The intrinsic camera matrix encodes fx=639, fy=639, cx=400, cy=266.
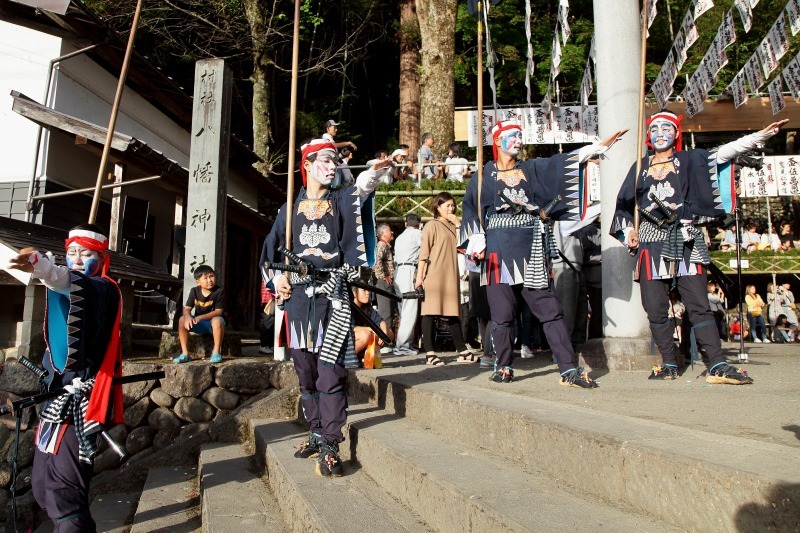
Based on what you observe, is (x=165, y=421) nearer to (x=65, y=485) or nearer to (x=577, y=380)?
(x=65, y=485)

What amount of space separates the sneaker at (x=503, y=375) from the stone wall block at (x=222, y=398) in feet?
9.58

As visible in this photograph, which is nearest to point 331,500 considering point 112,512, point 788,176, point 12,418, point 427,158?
point 112,512

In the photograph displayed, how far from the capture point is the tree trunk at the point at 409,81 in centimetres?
1708

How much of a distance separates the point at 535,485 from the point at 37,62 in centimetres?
1104

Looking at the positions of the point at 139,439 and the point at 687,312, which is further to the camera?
the point at 139,439

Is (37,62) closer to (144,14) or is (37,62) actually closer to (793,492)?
(144,14)

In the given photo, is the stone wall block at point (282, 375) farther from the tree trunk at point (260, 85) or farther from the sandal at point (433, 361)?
the tree trunk at point (260, 85)

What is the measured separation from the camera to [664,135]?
501 cm

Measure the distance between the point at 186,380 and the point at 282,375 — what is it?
3.26 ft

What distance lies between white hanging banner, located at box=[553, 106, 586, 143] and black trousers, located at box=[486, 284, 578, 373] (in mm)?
12495

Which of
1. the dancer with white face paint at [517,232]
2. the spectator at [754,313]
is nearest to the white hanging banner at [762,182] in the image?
the spectator at [754,313]

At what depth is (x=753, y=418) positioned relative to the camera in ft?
9.93

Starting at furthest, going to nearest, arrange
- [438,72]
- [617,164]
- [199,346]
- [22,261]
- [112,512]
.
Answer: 1. [438,72]
2. [199,346]
3. [617,164]
4. [112,512]
5. [22,261]

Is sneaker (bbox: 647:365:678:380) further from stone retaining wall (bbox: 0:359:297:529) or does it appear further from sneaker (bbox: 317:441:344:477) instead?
stone retaining wall (bbox: 0:359:297:529)
